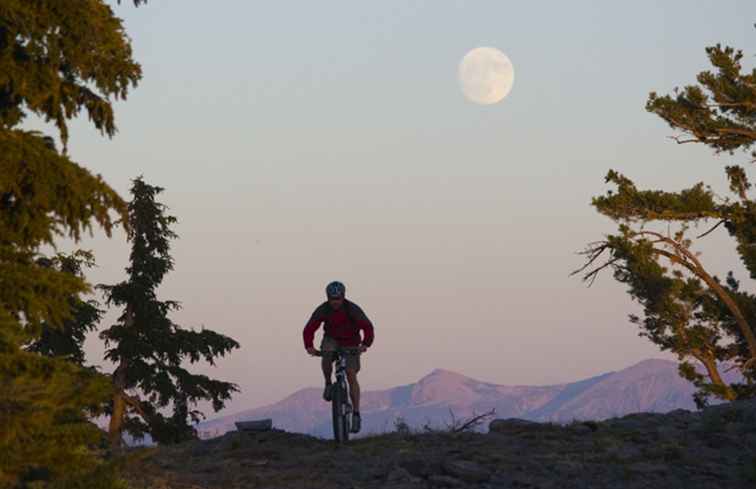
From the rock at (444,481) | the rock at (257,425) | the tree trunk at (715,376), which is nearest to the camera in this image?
the rock at (444,481)

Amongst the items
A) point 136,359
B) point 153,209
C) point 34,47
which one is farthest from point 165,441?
point 34,47

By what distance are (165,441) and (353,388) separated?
18.9 m

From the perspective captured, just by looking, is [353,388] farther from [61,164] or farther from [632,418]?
[61,164]

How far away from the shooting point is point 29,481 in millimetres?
9852

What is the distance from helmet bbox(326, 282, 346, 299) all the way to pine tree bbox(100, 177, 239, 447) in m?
18.1

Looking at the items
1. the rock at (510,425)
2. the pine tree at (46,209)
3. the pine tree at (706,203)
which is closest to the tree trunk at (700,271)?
the pine tree at (706,203)

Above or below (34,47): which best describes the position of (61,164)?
below

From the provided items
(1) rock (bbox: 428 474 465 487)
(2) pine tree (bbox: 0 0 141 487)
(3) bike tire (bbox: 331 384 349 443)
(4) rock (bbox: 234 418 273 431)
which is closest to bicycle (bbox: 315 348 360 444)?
(3) bike tire (bbox: 331 384 349 443)

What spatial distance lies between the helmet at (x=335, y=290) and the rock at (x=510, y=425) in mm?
3098

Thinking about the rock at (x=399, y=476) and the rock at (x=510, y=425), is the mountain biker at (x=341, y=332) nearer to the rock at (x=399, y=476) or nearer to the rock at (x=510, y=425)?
the rock at (x=510, y=425)

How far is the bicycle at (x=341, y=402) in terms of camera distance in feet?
53.9

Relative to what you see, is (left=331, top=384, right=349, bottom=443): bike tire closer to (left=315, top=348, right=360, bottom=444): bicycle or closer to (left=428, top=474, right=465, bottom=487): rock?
(left=315, top=348, right=360, bottom=444): bicycle

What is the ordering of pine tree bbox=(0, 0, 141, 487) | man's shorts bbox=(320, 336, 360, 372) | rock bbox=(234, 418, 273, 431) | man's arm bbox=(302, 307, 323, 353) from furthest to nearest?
rock bbox=(234, 418, 273, 431)
man's arm bbox=(302, 307, 323, 353)
man's shorts bbox=(320, 336, 360, 372)
pine tree bbox=(0, 0, 141, 487)

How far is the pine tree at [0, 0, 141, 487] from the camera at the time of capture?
27.4 ft
